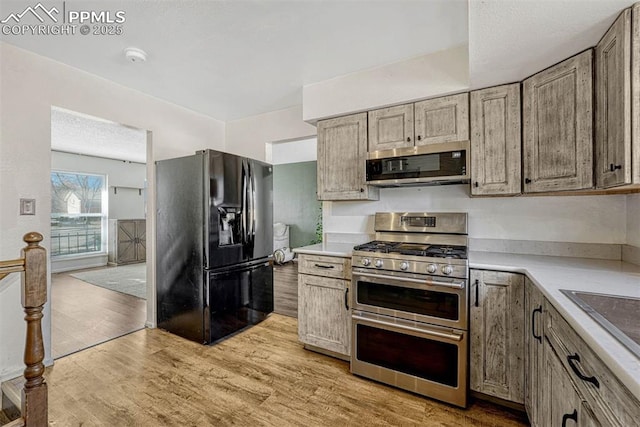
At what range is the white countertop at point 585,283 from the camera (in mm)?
723

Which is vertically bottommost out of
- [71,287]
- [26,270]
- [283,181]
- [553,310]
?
[71,287]

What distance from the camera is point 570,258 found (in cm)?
208

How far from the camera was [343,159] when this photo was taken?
273 centimetres

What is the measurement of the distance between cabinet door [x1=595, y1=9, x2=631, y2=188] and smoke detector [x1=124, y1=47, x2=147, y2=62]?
118 inches

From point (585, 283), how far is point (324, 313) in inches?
68.7

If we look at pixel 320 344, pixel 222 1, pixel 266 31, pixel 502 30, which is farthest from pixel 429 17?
pixel 320 344

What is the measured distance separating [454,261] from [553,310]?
65 cm

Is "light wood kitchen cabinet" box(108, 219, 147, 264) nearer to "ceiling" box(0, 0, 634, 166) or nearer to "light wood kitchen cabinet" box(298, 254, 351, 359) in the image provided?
"ceiling" box(0, 0, 634, 166)

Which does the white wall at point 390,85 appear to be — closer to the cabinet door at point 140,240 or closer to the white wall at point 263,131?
the white wall at point 263,131

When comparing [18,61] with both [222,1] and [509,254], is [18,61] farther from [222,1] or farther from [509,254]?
[509,254]

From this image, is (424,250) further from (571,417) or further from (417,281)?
(571,417)

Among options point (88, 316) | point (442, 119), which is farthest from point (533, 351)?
point (88, 316)

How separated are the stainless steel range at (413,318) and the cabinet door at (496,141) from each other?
0.46 m

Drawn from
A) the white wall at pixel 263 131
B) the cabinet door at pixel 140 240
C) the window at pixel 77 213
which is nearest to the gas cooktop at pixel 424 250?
the white wall at pixel 263 131
